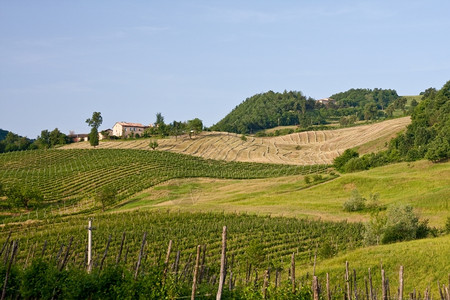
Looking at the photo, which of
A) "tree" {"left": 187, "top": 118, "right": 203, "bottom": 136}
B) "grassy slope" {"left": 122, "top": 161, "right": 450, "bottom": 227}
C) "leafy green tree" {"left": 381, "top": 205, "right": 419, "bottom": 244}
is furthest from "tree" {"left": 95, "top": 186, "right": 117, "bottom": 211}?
"tree" {"left": 187, "top": 118, "right": 203, "bottom": 136}

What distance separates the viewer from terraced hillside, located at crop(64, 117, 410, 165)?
14138cm

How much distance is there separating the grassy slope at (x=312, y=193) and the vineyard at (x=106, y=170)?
8.11m

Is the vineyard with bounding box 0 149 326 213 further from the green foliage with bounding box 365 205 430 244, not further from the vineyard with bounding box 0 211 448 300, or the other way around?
the green foliage with bounding box 365 205 430 244

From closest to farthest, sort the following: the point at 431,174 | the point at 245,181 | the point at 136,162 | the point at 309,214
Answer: the point at 309,214 < the point at 431,174 < the point at 245,181 < the point at 136,162

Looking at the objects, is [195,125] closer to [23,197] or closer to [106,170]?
[106,170]

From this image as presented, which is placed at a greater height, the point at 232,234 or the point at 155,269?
the point at 155,269

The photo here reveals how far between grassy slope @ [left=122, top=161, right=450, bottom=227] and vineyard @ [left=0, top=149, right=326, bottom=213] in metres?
8.11

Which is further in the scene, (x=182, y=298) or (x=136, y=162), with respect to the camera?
(x=136, y=162)

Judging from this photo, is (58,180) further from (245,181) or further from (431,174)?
(431,174)

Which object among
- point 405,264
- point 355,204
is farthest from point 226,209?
point 405,264

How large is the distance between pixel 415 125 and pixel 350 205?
64912mm

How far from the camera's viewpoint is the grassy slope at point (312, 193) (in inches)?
2746

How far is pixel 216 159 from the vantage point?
13675 centimetres

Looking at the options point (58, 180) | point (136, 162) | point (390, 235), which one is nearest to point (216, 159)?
point (136, 162)
